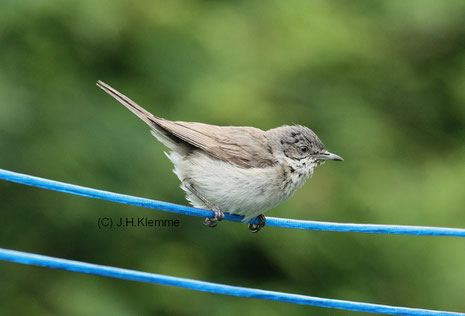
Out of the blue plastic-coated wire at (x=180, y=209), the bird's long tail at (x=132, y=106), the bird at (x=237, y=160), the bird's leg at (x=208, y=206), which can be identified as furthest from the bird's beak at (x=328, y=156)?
the bird's long tail at (x=132, y=106)

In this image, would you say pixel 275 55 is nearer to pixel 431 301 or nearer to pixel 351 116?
pixel 351 116

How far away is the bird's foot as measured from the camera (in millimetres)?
4953

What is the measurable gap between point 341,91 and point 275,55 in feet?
2.20

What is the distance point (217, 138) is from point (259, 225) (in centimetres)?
76

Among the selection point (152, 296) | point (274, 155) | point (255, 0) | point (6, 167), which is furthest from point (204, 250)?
point (255, 0)

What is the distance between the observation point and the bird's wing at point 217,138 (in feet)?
16.6

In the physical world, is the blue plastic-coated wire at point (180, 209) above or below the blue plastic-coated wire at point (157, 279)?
above

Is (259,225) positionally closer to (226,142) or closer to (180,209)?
(226,142)

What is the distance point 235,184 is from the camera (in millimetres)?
5031

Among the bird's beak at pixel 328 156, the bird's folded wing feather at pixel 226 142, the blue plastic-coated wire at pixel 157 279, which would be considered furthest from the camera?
the bird's beak at pixel 328 156

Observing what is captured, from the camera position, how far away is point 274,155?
5.44 m

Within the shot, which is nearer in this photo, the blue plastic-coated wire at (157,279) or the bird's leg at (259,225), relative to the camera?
the blue plastic-coated wire at (157,279)

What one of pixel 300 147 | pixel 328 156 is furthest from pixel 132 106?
pixel 328 156

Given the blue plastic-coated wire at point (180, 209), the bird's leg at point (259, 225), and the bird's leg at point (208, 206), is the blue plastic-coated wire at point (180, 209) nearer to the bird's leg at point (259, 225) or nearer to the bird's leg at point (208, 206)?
the bird's leg at point (208, 206)
